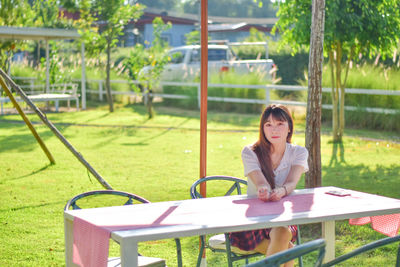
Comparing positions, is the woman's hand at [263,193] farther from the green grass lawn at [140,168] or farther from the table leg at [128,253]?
the green grass lawn at [140,168]

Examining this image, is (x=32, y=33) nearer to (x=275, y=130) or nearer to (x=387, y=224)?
(x=275, y=130)

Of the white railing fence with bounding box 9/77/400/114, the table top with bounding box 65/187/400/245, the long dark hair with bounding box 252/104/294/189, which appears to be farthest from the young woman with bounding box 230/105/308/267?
the white railing fence with bounding box 9/77/400/114

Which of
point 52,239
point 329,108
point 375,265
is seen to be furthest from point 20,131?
point 375,265

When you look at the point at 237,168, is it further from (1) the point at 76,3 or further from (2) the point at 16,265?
(1) the point at 76,3

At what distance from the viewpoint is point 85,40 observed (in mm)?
19094

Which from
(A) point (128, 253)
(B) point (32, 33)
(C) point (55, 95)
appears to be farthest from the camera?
(C) point (55, 95)

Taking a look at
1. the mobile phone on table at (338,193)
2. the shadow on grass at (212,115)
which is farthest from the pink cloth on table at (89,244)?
the shadow on grass at (212,115)

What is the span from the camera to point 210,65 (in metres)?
19.6

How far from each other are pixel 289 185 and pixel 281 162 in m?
0.23

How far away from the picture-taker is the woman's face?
3824mm

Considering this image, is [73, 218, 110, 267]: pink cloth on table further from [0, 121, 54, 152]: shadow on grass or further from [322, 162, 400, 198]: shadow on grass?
[0, 121, 54, 152]: shadow on grass

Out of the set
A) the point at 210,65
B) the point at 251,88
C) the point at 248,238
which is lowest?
the point at 248,238

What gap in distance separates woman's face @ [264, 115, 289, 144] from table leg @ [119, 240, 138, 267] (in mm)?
1427

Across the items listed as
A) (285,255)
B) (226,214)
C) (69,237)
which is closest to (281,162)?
(226,214)
